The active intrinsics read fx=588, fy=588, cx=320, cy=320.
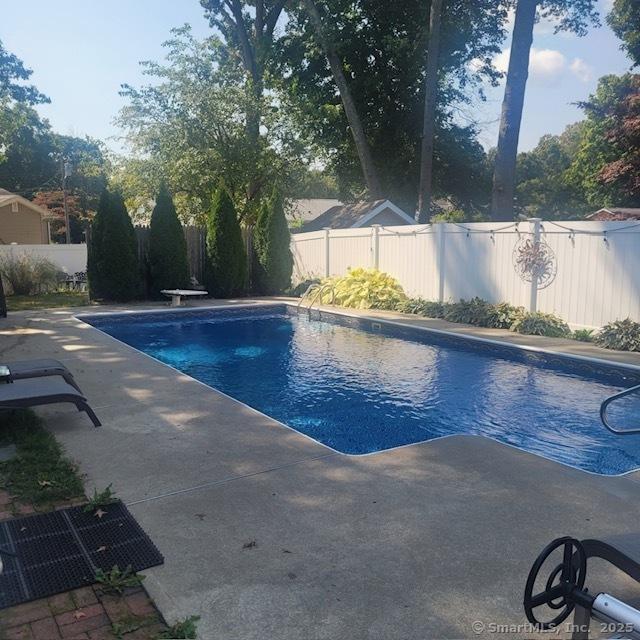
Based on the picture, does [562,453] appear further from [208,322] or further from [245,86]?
[245,86]

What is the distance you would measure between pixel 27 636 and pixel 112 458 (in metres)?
2.04

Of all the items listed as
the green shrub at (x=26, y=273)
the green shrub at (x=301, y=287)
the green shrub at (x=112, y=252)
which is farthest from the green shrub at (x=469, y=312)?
the green shrub at (x=26, y=273)

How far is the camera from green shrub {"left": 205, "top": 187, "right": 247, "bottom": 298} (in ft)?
54.4

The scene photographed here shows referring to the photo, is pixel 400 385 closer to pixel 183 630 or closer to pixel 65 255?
pixel 183 630

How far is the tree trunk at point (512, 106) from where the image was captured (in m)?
13.6

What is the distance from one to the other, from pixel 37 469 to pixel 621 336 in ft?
27.1

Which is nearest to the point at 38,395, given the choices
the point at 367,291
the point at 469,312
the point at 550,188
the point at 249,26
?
the point at 469,312

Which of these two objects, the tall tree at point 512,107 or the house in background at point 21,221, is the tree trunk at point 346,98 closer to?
A: the tall tree at point 512,107

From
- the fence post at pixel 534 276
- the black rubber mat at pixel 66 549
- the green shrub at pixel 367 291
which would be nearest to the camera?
the black rubber mat at pixel 66 549

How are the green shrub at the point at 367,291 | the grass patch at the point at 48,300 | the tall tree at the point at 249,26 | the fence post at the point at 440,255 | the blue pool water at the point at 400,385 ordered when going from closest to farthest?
the blue pool water at the point at 400,385, the fence post at the point at 440,255, the green shrub at the point at 367,291, the grass patch at the point at 48,300, the tall tree at the point at 249,26

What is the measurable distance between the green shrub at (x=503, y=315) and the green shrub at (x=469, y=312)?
104mm

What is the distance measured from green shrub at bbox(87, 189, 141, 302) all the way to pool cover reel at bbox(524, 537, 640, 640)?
14554mm

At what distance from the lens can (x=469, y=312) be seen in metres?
11.8

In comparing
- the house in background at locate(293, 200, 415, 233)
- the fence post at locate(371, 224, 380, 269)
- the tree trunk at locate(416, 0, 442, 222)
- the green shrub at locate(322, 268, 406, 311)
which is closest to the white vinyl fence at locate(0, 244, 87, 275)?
the house in background at locate(293, 200, 415, 233)
